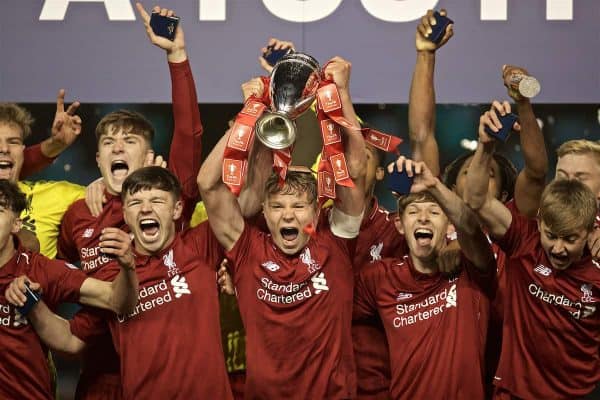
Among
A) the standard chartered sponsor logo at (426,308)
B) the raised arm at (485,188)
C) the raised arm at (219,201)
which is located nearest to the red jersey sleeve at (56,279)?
the raised arm at (219,201)

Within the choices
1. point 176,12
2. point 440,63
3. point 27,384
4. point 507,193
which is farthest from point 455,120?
point 27,384

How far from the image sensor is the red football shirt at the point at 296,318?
3938 mm

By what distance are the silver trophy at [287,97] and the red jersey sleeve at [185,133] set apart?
1.72 ft

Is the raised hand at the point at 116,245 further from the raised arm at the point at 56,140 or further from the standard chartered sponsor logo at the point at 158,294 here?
the raised arm at the point at 56,140

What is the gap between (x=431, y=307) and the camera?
4082 millimetres

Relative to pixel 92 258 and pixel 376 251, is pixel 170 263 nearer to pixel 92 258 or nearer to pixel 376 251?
pixel 92 258

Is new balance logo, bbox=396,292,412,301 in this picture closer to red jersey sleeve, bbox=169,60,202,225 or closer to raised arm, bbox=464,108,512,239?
raised arm, bbox=464,108,512,239

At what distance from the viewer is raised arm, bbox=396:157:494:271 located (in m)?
3.77

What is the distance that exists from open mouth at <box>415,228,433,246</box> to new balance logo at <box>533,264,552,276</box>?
0.39 m

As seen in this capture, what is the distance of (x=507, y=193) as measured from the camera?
4633mm

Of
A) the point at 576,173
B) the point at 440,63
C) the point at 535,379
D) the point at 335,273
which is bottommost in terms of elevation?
the point at 535,379

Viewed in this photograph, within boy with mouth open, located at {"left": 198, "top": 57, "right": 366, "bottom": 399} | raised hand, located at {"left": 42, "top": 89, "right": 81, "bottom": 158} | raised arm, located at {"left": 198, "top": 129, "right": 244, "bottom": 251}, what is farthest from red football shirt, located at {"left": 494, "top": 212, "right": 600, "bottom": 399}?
raised hand, located at {"left": 42, "top": 89, "right": 81, "bottom": 158}

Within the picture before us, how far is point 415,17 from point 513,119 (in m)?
1.59

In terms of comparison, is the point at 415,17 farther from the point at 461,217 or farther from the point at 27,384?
the point at 27,384
